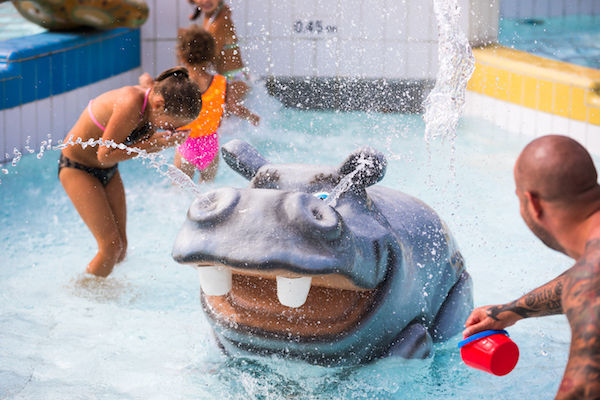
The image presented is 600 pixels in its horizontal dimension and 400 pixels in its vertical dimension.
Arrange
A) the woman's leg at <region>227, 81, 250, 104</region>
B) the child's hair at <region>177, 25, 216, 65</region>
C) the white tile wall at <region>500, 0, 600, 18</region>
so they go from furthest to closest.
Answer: the white tile wall at <region>500, 0, 600, 18</region> → the woman's leg at <region>227, 81, 250, 104</region> → the child's hair at <region>177, 25, 216, 65</region>

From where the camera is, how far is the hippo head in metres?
2.13

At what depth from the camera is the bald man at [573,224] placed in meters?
1.64

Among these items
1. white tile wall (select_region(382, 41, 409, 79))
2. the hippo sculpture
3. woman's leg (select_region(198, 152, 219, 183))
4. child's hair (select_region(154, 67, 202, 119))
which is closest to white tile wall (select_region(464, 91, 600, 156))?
white tile wall (select_region(382, 41, 409, 79))

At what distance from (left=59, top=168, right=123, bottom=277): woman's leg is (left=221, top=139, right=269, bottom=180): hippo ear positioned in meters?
1.35

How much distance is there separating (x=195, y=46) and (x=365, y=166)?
2.62 meters

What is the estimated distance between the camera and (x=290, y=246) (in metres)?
2.11

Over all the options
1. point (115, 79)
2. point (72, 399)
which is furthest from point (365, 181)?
point (115, 79)

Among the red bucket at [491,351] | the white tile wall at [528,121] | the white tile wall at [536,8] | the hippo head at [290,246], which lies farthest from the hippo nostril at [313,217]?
the white tile wall at [536,8]

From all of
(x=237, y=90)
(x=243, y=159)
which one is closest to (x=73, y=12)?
(x=237, y=90)

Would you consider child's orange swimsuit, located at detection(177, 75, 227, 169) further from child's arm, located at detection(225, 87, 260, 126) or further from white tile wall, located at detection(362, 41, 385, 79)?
white tile wall, located at detection(362, 41, 385, 79)

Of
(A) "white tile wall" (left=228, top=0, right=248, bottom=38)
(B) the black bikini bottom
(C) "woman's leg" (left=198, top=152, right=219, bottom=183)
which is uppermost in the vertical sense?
(A) "white tile wall" (left=228, top=0, right=248, bottom=38)

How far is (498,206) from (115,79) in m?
3.60

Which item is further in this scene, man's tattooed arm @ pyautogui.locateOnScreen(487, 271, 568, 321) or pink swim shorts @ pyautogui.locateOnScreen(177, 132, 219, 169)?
pink swim shorts @ pyautogui.locateOnScreen(177, 132, 219, 169)

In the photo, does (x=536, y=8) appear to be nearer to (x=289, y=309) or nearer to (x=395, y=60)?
(x=395, y=60)
